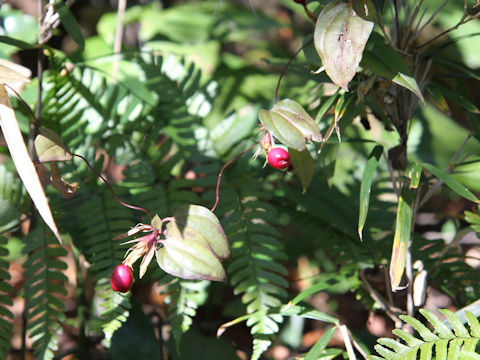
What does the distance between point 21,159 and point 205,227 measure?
0.31 metres

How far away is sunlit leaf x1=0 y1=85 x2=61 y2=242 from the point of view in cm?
70

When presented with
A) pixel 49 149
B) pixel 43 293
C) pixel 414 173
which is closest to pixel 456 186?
pixel 414 173

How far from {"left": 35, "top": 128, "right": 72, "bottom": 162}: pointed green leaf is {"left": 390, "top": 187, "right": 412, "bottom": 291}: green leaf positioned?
0.55 m

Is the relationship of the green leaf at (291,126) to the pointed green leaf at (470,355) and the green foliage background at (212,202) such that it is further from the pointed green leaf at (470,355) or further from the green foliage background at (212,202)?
the pointed green leaf at (470,355)

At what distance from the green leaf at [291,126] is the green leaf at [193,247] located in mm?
170

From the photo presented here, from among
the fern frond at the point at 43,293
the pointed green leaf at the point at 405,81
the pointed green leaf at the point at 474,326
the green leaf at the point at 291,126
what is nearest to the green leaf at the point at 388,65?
the pointed green leaf at the point at 405,81

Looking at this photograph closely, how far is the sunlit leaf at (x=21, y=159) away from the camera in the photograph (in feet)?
2.30

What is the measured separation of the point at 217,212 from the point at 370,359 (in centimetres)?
50

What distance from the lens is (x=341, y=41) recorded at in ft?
2.21

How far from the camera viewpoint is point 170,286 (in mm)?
983

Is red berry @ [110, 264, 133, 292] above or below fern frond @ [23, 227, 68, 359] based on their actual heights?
above

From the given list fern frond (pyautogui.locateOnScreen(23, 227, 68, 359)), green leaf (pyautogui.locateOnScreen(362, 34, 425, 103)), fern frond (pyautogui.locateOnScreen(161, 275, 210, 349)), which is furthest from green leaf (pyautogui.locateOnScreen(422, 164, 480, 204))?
fern frond (pyautogui.locateOnScreen(23, 227, 68, 359))

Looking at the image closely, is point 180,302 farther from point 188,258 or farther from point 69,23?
point 69,23

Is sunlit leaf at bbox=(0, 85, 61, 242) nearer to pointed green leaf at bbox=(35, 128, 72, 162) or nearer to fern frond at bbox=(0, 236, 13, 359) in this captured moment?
pointed green leaf at bbox=(35, 128, 72, 162)
